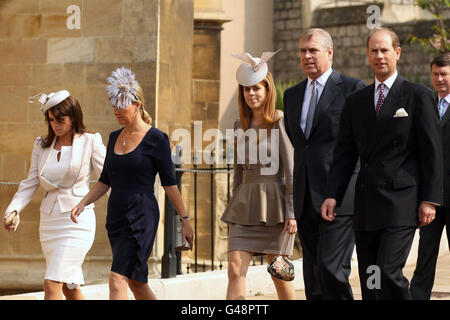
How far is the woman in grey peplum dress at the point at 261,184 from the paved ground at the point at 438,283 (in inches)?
102

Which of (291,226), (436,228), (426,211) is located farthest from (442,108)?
(426,211)

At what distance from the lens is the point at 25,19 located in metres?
10.6

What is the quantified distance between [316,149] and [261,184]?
498mm

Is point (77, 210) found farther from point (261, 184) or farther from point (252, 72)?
point (252, 72)

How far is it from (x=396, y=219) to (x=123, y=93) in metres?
1.79

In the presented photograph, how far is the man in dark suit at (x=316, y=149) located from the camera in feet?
20.7

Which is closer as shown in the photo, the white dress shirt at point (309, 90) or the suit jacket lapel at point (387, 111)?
the suit jacket lapel at point (387, 111)

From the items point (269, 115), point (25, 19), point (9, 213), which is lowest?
point (9, 213)

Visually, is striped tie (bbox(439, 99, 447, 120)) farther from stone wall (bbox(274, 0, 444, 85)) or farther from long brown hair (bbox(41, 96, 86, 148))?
stone wall (bbox(274, 0, 444, 85))

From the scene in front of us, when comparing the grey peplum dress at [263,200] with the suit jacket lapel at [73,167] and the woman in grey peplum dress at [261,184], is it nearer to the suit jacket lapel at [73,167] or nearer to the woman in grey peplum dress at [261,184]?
the woman in grey peplum dress at [261,184]

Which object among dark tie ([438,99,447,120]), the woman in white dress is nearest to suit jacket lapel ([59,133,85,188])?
the woman in white dress

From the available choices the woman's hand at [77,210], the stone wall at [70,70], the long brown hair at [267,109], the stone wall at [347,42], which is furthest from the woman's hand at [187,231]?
the stone wall at [347,42]
